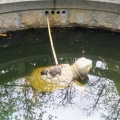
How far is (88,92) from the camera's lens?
16.9 ft

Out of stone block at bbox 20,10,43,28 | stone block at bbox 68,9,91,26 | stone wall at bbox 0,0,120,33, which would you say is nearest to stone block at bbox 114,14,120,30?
stone wall at bbox 0,0,120,33

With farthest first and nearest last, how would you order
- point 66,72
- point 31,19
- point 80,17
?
point 80,17
point 31,19
point 66,72

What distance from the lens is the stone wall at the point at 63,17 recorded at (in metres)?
6.11

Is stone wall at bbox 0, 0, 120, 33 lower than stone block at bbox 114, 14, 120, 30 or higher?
higher

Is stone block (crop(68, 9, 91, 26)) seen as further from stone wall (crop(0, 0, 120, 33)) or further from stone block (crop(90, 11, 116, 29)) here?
stone block (crop(90, 11, 116, 29))

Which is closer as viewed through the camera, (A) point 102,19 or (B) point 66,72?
(B) point 66,72

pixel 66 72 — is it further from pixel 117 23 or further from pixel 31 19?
pixel 117 23

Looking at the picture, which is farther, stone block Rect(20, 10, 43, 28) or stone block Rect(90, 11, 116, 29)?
stone block Rect(90, 11, 116, 29)

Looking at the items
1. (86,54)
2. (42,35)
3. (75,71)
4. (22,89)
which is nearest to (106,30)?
(86,54)

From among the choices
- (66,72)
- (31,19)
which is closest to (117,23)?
(31,19)

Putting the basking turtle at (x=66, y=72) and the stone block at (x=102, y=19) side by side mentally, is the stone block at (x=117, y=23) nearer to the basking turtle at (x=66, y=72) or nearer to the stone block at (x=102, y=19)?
the stone block at (x=102, y=19)

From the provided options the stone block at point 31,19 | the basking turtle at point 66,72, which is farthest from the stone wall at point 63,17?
the basking turtle at point 66,72

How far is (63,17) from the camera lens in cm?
641

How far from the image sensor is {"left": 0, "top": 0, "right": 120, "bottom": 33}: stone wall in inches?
240
